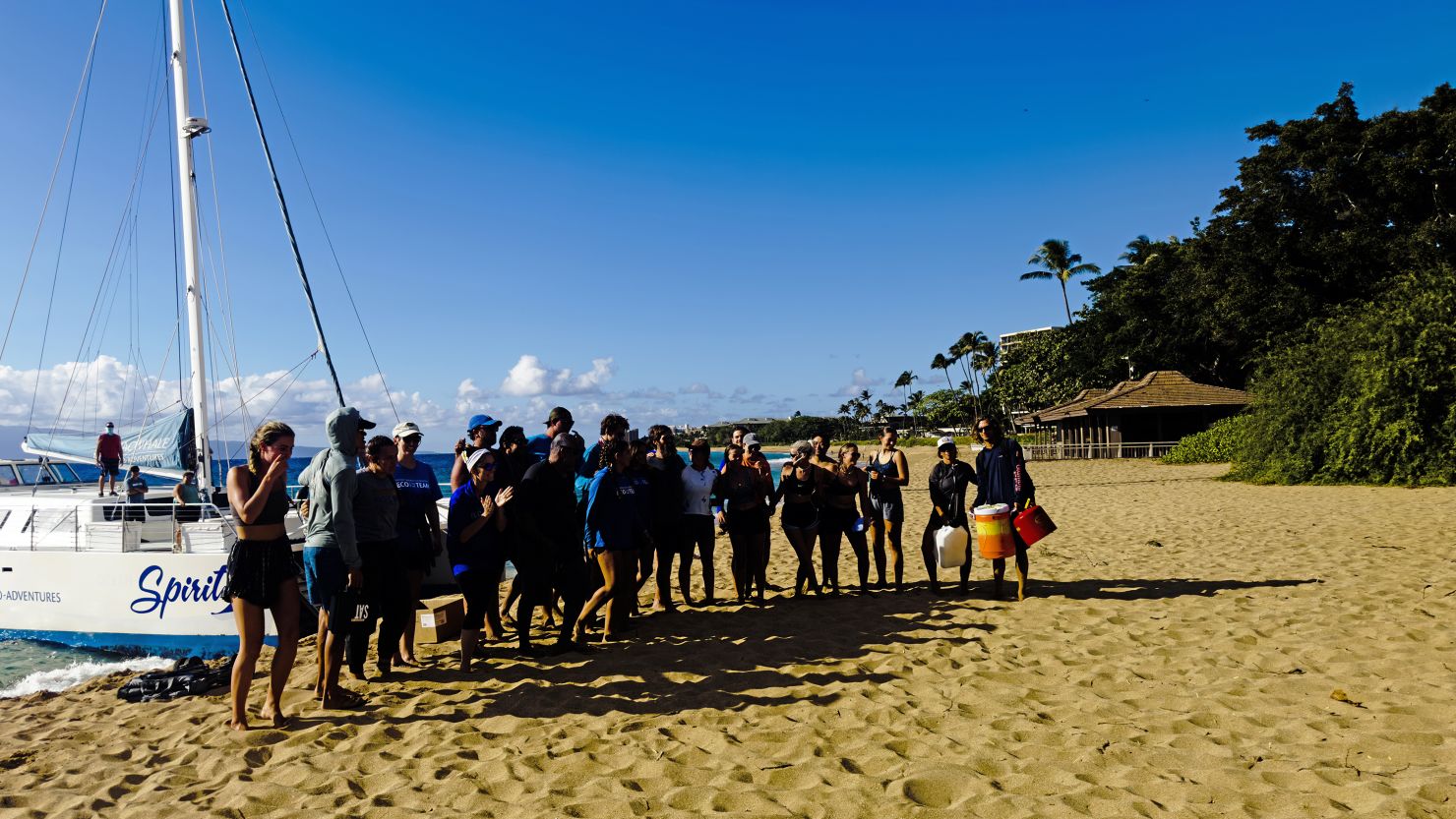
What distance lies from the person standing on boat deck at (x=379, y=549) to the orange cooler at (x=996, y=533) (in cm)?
502

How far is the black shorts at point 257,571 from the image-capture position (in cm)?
428

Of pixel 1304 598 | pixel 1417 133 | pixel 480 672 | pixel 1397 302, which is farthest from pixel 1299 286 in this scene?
pixel 480 672

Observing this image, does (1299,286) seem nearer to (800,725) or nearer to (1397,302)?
(1397,302)

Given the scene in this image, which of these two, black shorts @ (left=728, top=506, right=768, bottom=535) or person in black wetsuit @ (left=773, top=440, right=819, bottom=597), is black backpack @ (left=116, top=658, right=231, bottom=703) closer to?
black shorts @ (left=728, top=506, right=768, bottom=535)

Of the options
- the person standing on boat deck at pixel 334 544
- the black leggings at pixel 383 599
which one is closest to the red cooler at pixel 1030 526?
the black leggings at pixel 383 599

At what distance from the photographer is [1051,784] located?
3.56 m

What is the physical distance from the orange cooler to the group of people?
20cm

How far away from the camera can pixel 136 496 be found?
10.2 metres

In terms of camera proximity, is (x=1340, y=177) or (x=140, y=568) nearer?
(x=140, y=568)

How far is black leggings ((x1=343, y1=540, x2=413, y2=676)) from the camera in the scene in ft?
16.3

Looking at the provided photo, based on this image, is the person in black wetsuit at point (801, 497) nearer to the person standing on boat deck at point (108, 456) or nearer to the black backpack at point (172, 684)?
the black backpack at point (172, 684)

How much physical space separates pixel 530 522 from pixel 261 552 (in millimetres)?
1734

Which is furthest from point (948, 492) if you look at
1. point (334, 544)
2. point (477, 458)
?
point (334, 544)

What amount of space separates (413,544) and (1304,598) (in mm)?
7685
